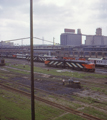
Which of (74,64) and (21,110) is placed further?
(74,64)

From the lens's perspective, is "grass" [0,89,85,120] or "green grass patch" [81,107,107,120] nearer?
"grass" [0,89,85,120]

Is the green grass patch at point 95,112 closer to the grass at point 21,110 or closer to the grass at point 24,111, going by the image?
the grass at point 24,111

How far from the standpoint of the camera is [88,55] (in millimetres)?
68812

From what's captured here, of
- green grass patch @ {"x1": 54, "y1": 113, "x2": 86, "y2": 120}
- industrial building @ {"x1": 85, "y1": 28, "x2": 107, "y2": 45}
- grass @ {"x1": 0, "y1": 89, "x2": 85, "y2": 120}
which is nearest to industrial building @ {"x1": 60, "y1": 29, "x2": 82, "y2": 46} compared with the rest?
industrial building @ {"x1": 85, "y1": 28, "x2": 107, "y2": 45}

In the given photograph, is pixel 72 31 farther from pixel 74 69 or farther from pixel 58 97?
pixel 58 97

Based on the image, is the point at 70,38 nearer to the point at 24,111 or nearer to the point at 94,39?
the point at 94,39

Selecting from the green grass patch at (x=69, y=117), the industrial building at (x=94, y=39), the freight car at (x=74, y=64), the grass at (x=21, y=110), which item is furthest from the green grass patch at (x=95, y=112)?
the industrial building at (x=94, y=39)

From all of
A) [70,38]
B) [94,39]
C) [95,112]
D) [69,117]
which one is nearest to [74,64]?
[95,112]

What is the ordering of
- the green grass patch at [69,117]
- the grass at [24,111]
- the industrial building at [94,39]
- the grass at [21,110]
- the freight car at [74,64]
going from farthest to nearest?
the industrial building at [94,39], the freight car at [74,64], the grass at [21,110], the grass at [24,111], the green grass patch at [69,117]

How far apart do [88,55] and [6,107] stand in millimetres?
60736

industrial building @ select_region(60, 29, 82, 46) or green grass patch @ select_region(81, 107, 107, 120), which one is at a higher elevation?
industrial building @ select_region(60, 29, 82, 46)

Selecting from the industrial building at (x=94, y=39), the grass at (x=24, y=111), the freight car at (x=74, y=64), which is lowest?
the grass at (x=24, y=111)

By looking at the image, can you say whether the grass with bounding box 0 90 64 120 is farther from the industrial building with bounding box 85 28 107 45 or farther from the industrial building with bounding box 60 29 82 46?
the industrial building with bounding box 60 29 82 46

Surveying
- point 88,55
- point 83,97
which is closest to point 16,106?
point 83,97
